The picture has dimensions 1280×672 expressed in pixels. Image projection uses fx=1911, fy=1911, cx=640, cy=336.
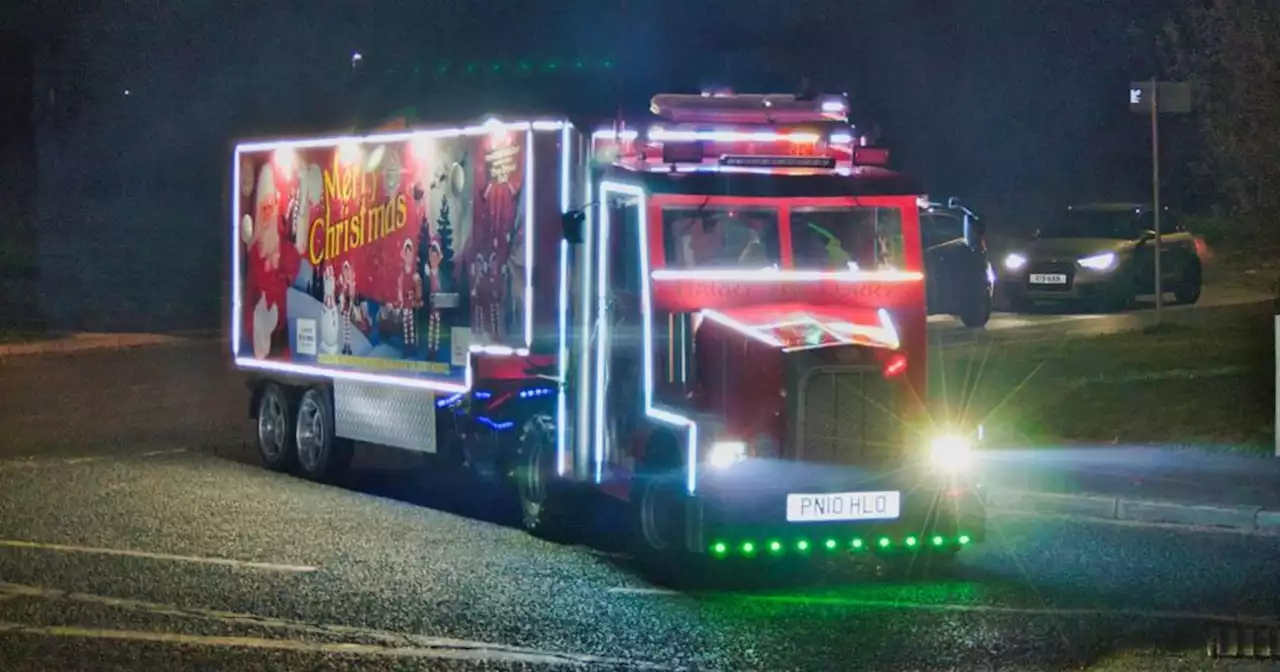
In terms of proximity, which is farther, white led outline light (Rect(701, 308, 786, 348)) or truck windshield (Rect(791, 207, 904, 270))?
truck windshield (Rect(791, 207, 904, 270))

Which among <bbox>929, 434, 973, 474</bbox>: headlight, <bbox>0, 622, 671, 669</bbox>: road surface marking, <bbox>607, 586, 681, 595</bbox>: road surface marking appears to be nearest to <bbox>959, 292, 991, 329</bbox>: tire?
<bbox>929, 434, 973, 474</bbox>: headlight

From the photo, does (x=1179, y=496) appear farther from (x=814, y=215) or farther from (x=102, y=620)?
(x=102, y=620)

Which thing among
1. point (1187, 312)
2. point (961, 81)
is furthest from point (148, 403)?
point (961, 81)

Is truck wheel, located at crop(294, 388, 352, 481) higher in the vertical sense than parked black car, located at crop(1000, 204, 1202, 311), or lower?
lower

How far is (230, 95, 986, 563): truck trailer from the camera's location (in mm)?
11008

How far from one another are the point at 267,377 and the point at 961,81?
28.2 m

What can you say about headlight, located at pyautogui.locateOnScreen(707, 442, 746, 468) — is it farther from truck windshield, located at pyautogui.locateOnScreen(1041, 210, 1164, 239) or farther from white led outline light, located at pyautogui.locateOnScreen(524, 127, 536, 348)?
truck windshield, located at pyautogui.locateOnScreen(1041, 210, 1164, 239)

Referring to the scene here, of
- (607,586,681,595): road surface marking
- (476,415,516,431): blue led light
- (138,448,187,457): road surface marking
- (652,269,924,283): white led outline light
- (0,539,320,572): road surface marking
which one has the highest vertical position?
(652,269,924,283): white led outline light

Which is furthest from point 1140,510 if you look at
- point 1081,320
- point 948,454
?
point 1081,320

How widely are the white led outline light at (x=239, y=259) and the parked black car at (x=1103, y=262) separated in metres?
14.4

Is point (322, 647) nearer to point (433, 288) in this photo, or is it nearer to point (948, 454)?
point (948, 454)

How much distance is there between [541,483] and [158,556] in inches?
104

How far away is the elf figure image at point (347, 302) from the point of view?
15.8m

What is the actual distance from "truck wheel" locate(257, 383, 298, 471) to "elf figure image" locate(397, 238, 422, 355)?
233cm
